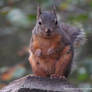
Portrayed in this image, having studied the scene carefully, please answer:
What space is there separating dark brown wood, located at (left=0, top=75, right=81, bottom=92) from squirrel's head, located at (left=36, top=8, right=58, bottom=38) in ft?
3.10

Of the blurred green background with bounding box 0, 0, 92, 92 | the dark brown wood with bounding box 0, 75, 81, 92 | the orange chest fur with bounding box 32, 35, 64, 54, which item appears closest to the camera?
the dark brown wood with bounding box 0, 75, 81, 92

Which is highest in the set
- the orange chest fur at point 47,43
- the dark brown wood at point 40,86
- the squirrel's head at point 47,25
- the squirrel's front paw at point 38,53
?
the squirrel's head at point 47,25

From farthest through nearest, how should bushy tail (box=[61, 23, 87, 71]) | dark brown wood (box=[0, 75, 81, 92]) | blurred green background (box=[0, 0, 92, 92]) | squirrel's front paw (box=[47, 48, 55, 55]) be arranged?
blurred green background (box=[0, 0, 92, 92]), bushy tail (box=[61, 23, 87, 71]), squirrel's front paw (box=[47, 48, 55, 55]), dark brown wood (box=[0, 75, 81, 92])

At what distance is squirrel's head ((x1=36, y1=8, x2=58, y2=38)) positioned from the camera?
249 centimetres

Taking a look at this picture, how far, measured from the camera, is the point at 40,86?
144 cm

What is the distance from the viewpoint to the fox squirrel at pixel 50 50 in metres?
→ 2.39

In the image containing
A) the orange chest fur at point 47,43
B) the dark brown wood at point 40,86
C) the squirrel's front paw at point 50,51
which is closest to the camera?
the dark brown wood at point 40,86

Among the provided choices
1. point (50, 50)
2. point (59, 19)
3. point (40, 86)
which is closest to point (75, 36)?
point (50, 50)

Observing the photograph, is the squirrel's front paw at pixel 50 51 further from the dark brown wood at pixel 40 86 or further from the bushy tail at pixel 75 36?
the dark brown wood at pixel 40 86

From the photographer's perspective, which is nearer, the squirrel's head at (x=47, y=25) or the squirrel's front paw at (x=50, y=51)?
the squirrel's front paw at (x=50, y=51)

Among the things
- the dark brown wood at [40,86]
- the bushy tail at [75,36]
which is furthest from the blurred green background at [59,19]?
the dark brown wood at [40,86]

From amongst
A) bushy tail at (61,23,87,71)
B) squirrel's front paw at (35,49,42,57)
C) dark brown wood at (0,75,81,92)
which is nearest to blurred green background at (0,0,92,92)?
bushy tail at (61,23,87,71)

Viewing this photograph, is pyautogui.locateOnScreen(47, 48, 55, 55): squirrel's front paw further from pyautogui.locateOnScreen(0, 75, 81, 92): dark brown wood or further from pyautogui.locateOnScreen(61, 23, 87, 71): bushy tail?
pyautogui.locateOnScreen(0, 75, 81, 92): dark brown wood

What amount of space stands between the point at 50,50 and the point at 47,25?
26cm
